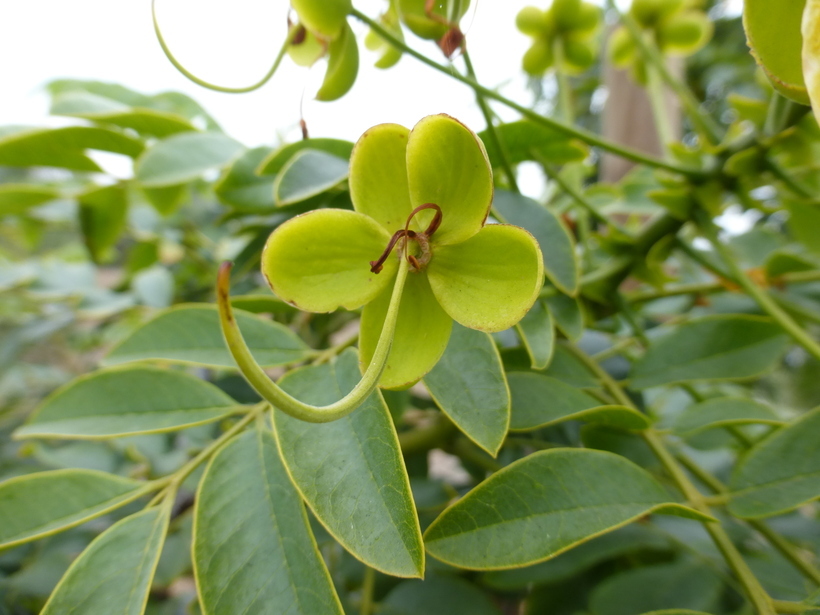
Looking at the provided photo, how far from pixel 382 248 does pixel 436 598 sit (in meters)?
0.31

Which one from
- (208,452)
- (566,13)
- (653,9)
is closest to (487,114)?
(208,452)

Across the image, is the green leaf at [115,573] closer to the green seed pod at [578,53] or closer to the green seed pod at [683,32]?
the green seed pod at [578,53]

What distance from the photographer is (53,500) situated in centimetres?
28

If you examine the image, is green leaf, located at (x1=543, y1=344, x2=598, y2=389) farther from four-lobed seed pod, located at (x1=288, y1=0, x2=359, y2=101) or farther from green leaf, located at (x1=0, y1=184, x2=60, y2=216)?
green leaf, located at (x1=0, y1=184, x2=60, y2=216)

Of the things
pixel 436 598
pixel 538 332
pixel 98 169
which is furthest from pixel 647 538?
pixel 98 169

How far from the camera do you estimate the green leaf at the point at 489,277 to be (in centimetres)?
20

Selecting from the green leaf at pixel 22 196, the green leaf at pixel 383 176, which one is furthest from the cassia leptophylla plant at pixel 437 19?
the green leaf at pixel 22 196

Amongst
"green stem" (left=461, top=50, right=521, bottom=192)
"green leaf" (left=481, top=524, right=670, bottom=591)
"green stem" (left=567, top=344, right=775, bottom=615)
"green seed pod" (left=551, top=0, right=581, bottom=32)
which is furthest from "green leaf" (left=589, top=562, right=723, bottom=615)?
"green seed pod" (left=551, top=0, right=581, bottom=32)

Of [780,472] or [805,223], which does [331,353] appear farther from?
[805,223]

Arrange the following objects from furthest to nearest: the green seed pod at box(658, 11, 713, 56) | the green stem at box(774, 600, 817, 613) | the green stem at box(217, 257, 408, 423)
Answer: the green seed pod at box(658, 11, 713, 56), the green stem at box(774, 600, 817, 613), the green stem at box(217, 257, 408, 423)

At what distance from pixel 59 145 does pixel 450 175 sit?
14.5 inches

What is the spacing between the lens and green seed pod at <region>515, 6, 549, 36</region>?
0.56 m

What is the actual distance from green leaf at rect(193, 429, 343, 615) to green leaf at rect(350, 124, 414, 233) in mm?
130

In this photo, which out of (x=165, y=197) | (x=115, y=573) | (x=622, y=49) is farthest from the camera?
(x=622, y=49)
